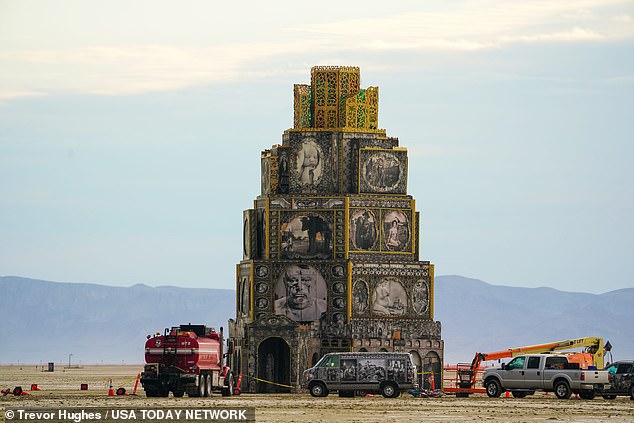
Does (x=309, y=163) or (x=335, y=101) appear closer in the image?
(x=309, y=163)

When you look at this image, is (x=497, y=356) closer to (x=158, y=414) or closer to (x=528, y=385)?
(x=528, y=385)

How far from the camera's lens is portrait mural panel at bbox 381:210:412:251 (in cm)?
11312

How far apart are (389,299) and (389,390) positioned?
26.0m

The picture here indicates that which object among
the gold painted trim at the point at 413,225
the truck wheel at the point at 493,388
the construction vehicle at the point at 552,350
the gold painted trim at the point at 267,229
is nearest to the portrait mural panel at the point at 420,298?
the gold painted trim at the point at 413,225

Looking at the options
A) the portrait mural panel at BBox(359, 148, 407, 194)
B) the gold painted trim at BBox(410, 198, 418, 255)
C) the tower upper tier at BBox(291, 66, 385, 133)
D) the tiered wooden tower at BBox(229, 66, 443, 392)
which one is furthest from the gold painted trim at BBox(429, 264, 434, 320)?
the tower upper tier at BBox(291, 66, 385, 133)

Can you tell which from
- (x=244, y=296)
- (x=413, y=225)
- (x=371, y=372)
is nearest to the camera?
(x=371, y=372)

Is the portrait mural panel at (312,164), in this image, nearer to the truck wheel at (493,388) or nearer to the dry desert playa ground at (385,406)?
the dry desert playa ground at (385,406)

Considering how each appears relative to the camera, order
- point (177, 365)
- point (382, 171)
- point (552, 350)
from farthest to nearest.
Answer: point (382, 171) → point (552, 350) → point (177, 365)

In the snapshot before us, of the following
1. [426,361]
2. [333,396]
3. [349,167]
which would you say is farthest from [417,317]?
[333,396]

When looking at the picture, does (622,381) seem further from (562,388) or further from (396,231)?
(396,231)

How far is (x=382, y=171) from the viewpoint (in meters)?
114

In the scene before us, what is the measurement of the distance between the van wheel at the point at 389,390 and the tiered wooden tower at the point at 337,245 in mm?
21785

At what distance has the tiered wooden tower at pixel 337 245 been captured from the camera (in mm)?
110812

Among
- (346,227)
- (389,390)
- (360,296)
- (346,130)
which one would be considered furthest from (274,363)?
(389,390)
